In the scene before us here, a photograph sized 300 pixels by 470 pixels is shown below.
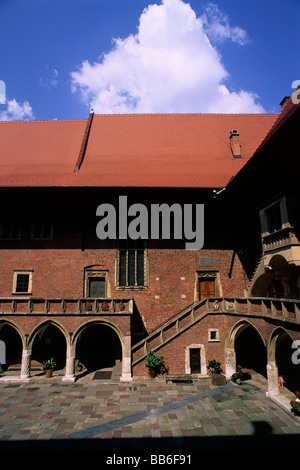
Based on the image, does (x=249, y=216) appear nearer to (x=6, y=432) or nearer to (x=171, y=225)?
(x=171, y=225)

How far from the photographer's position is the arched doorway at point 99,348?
14695mm

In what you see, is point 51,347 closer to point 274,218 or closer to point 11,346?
point 11,346

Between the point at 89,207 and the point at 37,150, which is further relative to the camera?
the point at 37,150

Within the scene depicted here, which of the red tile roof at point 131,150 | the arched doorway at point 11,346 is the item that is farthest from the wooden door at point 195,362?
the arched doorway at point 11,346

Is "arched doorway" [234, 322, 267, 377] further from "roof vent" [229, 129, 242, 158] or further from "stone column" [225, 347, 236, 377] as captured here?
"roof vent" [229, 129, 242, 158]

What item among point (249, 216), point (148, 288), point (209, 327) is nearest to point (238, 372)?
point (209, 327)

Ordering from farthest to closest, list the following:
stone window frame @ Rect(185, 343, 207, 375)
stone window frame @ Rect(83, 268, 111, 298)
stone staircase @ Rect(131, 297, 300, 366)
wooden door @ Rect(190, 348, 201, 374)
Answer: stone window frame @ Rect(83, 268, 111, 298) < wooden door @ Rect(190, 348, 201, 374) < stone window frame @ Rect(185, 343, 207, 375) < stone staircase @ Rect(131, 297, 300, 366)

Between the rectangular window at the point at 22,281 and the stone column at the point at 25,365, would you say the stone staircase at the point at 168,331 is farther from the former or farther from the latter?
the rectangular window at the point at 22,281

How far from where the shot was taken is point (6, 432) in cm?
852

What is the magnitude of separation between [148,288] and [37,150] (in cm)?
1079

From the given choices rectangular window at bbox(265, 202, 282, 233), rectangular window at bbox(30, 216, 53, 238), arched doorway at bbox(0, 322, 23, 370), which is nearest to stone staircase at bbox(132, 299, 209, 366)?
rectangular window at bbox(265, 202, 282, 233)

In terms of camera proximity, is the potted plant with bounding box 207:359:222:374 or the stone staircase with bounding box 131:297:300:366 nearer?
the stone staircase with bounding box 131:297:300:366

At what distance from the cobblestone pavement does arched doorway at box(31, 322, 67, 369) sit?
7.34 feet

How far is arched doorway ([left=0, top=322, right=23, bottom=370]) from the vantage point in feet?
48.4
